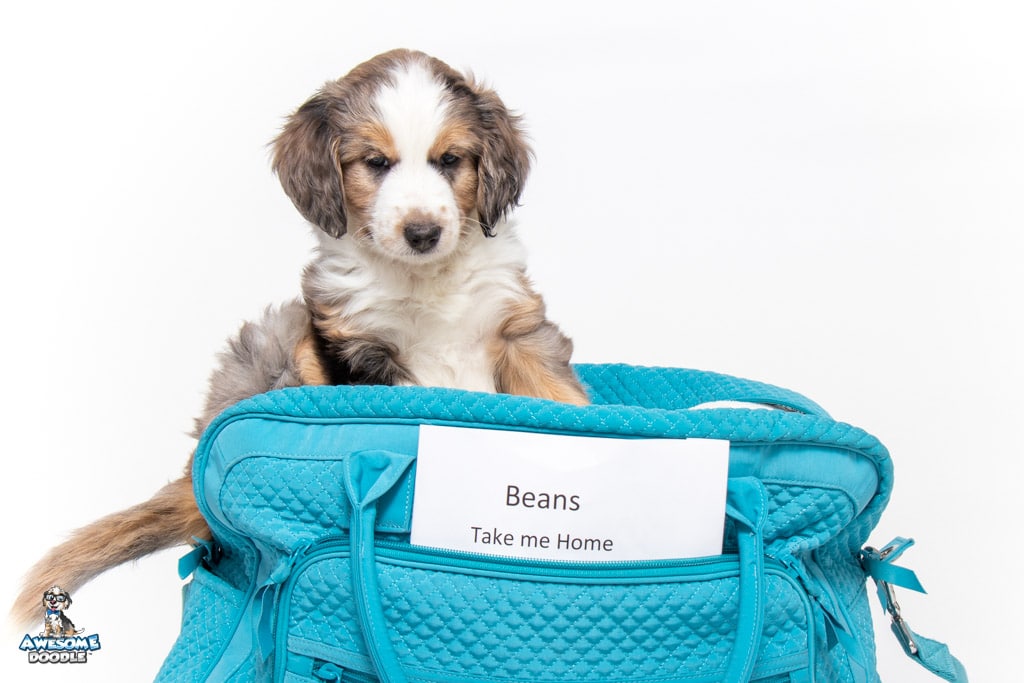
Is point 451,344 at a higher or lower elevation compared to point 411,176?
lower

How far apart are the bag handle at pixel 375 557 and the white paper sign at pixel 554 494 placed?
0.27 ft

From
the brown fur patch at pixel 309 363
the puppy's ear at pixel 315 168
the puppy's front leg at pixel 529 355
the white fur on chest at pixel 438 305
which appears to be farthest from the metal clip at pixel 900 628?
the puppy's ear at pixel 315 168

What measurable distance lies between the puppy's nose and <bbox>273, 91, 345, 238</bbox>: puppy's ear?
29 cm

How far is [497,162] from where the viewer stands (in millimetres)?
3277

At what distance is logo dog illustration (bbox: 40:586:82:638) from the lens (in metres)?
2.89

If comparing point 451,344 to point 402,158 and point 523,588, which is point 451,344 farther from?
point 523,588

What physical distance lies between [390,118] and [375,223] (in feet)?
0.90

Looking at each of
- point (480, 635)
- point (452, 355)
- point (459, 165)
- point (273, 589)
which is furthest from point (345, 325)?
point (480, 635)

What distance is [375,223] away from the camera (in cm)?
307

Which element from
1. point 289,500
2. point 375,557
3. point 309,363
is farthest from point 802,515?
point 309,363

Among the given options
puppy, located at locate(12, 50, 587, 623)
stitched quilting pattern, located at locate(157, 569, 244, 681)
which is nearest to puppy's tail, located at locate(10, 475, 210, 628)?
puppy, located at locate(12, 50, 587, 623)

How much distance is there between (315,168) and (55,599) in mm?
1293

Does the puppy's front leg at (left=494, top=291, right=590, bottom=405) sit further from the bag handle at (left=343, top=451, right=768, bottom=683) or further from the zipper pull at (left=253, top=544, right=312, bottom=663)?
the zipper pull at (left=253, top=544, right=312, bottom=663)

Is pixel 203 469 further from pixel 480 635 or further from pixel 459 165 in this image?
pixel 459 165
